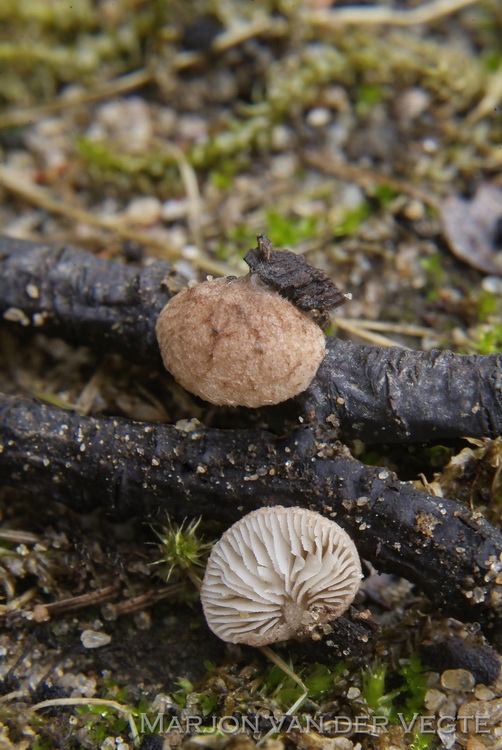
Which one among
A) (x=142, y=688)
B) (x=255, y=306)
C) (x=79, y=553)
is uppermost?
(x=255, y=306)

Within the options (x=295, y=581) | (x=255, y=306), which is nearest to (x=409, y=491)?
(x=295, y=581)

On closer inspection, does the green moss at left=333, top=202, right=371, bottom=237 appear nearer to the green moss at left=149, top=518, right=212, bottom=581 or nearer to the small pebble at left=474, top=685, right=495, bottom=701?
the green moss at left=149, top=518, right=212, bottom=581

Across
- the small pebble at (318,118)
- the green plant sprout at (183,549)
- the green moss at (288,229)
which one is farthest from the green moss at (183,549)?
the small pebble at (318,118)

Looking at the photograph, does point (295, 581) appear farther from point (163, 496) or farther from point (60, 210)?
point (60, 210)

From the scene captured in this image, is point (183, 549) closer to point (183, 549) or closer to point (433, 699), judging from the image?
point (183, 549)

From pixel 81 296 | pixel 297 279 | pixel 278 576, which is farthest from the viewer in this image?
pixel 81 296

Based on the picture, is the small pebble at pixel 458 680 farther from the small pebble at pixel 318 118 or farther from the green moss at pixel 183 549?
the small pebble at pixel 318 118

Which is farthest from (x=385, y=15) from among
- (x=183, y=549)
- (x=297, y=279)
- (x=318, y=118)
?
(x=183, y=549)
